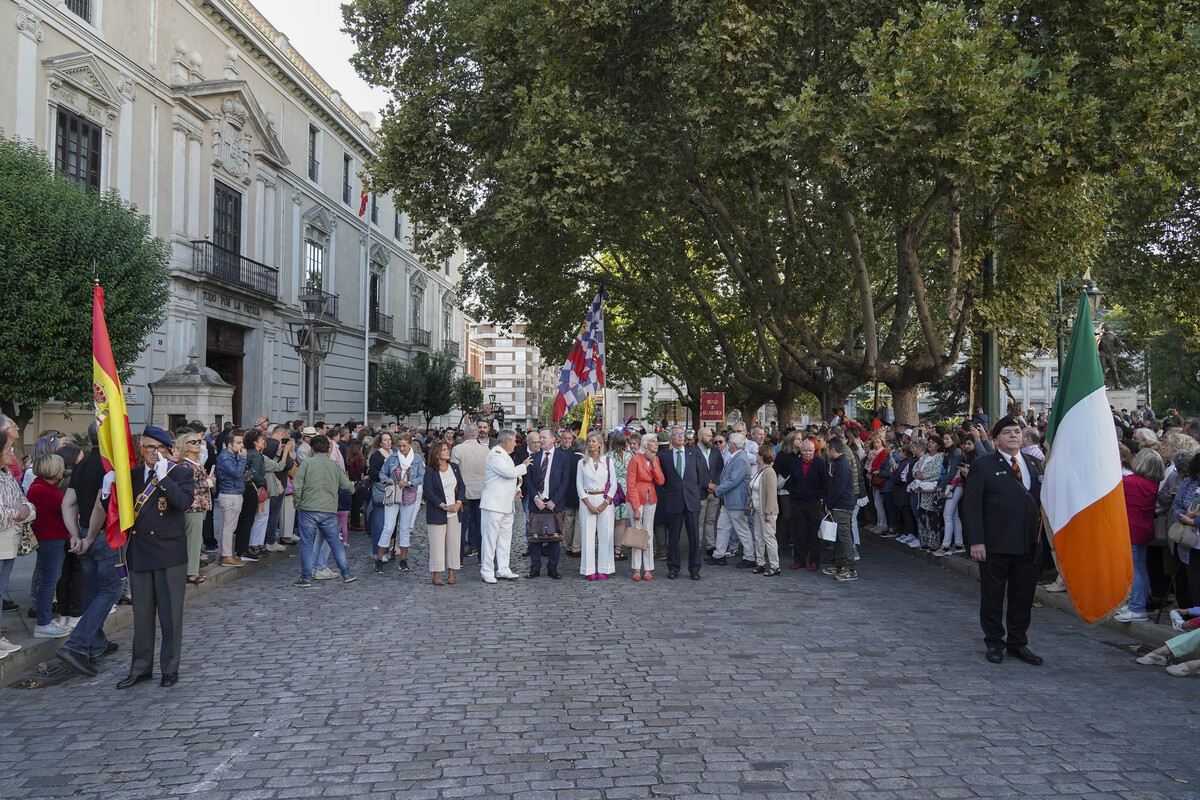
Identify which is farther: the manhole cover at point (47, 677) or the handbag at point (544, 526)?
the handbag at point (544, 526)

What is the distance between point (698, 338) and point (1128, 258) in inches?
525

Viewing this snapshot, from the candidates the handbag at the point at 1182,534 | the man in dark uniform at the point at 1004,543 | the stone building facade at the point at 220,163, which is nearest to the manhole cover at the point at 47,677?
the man in dark uniform at the point at 1004,543

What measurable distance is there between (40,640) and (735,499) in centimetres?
804

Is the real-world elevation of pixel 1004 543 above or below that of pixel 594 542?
above

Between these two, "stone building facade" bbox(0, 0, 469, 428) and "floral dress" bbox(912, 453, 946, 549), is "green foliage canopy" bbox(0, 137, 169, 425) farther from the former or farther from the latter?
"floral dress" bbox(912, 453, 946, 549)

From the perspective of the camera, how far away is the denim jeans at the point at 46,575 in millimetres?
6902

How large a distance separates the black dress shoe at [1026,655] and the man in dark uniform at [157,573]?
254 inches

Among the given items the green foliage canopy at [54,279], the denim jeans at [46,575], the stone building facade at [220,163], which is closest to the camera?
the denim jeans at [46,575]

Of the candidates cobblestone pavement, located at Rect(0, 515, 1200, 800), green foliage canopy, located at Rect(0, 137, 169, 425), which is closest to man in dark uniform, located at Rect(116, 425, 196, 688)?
cobblestone pavement, located at Rect(0, 515, 1200, 800)

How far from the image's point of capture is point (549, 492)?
1086cm

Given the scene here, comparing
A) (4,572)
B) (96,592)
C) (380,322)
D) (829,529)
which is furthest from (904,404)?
(380,322)

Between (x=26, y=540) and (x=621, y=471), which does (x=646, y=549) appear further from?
(x=26, y=540)

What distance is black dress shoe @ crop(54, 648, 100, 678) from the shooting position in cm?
621

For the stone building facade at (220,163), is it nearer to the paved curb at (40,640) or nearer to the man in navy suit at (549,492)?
the paved curb at (40,640)
